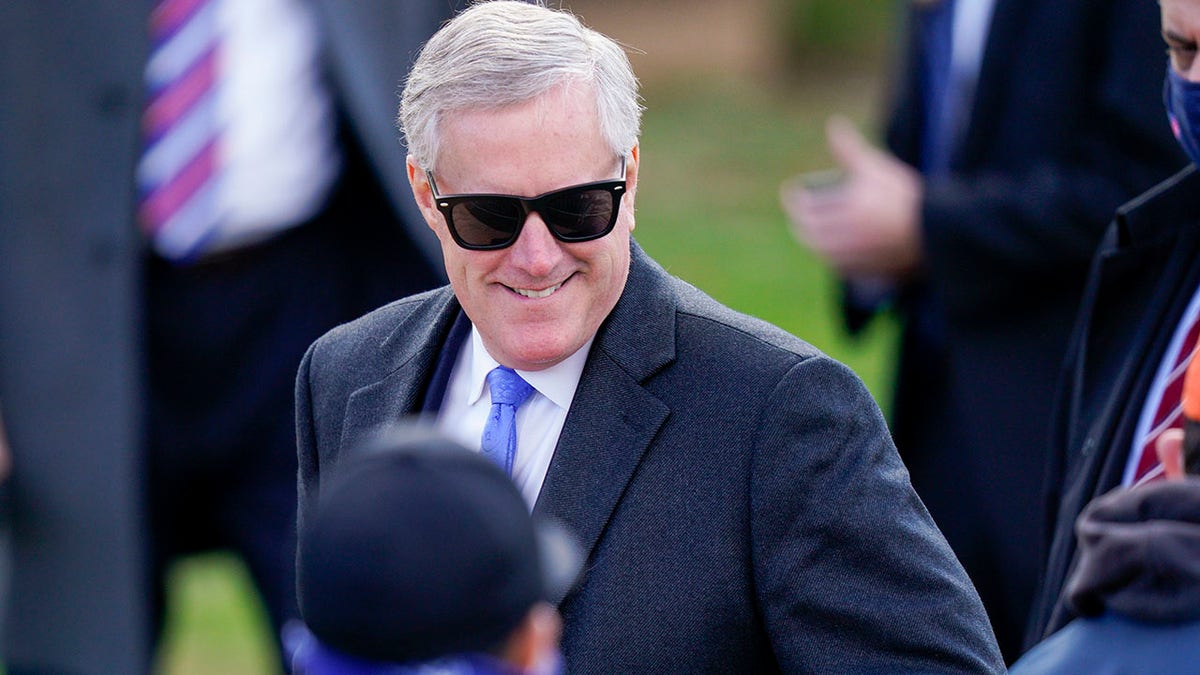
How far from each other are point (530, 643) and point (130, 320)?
2.64m

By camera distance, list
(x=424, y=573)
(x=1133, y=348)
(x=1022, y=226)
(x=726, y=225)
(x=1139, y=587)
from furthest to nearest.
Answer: (x=726, y=225)
(x=1022, y=226)
(x=1133, y=348)
(x=1139, y=587)
(x=424, y=573)

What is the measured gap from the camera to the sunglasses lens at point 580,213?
7.89ft

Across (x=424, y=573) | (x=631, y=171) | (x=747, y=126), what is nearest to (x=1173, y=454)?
(x=631, y=171)

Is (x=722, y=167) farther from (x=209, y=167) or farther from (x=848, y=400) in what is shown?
(x=848, y=400)

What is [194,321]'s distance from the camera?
4242 millimetres

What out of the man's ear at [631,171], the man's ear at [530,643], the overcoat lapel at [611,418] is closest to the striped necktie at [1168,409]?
the overcoat lapel at [611,418]

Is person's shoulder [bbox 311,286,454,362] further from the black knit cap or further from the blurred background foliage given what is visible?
the blurred background foliage

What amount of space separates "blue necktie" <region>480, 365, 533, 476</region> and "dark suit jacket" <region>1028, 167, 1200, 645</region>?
94cm

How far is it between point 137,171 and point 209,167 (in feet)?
0.54

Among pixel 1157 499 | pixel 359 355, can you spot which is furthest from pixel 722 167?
pixel 1157 499

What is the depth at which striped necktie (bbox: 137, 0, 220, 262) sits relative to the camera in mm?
4176

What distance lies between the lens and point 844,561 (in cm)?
235

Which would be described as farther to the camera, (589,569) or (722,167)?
(722,167)

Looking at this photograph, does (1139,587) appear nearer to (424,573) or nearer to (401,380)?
(424,573)
